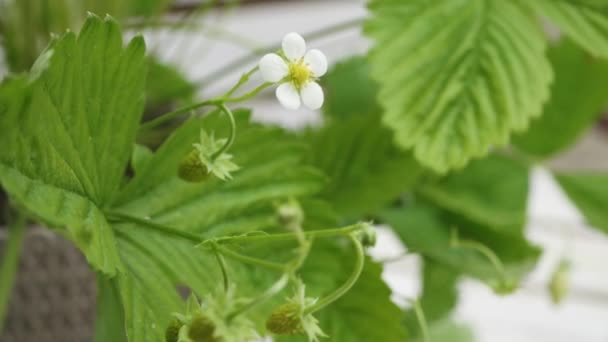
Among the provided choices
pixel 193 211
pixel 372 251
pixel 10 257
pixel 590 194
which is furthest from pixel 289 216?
pixel 372 251

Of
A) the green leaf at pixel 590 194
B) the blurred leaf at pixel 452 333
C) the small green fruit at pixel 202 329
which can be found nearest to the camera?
the small green fruit at pixel 202 329

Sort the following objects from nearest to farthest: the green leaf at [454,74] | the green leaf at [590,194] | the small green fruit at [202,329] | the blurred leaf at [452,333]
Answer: the small green fruit at [202,329], the green leaf at [454,74], the green leaf at [590,194], the blurred leaf at [452,333]

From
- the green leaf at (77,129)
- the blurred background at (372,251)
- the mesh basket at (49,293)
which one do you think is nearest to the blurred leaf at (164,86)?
the blurred background at (372,251)

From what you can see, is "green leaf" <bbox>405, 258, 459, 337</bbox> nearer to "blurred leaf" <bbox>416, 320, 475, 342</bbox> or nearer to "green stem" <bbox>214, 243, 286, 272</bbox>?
"blurred leaf" <bbox>416, 320, 475, 342</bbox>

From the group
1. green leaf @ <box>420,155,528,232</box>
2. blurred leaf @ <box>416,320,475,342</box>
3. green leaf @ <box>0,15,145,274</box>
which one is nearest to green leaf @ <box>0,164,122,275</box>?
green leaf @ <box>0,15,145,274</box>

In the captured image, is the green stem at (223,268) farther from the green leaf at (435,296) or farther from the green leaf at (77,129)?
the green leaf at (435,296)

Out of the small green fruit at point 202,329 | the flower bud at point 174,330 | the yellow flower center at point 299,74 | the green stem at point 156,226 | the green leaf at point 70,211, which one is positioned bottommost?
the flower bud at point 174,330
